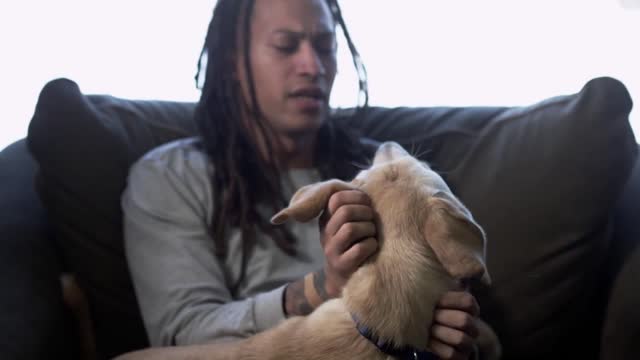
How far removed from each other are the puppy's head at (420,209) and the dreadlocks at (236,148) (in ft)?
1.47

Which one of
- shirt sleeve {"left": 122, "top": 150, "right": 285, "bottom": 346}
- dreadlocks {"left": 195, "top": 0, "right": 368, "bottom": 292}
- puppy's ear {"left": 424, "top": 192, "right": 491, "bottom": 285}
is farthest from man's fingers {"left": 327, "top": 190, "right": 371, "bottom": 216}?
dreadlocks {"left": 195, "top": 0, "right": 368, "bottom": 292}

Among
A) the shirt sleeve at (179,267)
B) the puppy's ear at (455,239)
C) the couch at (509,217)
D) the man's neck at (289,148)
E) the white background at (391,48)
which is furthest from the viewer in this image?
the white background at (391,48)

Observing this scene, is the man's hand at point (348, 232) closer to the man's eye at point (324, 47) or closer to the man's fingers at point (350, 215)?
the man's fingers at point (350, 215)

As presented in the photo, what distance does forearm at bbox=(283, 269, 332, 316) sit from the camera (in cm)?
115

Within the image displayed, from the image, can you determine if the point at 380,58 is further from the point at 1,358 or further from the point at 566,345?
the point at 1,358

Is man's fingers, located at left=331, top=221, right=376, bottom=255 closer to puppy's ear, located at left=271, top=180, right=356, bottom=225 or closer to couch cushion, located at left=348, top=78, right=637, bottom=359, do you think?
puppy's ear, located at left=271, top=180, right=356, bottom=225

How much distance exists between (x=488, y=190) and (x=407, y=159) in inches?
22.8

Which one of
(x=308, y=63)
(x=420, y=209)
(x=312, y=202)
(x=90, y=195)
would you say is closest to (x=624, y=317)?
(x=420, y=209)

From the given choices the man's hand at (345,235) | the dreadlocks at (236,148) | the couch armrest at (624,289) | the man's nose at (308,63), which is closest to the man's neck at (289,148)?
the dreadlocks at (236,148)

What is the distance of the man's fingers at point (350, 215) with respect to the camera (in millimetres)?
972

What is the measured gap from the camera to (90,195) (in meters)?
1.54

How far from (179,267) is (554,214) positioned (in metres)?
0.91

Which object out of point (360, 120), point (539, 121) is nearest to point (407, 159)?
point (539, 121)

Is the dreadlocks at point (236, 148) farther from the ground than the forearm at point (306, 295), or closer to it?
farther from the ground
